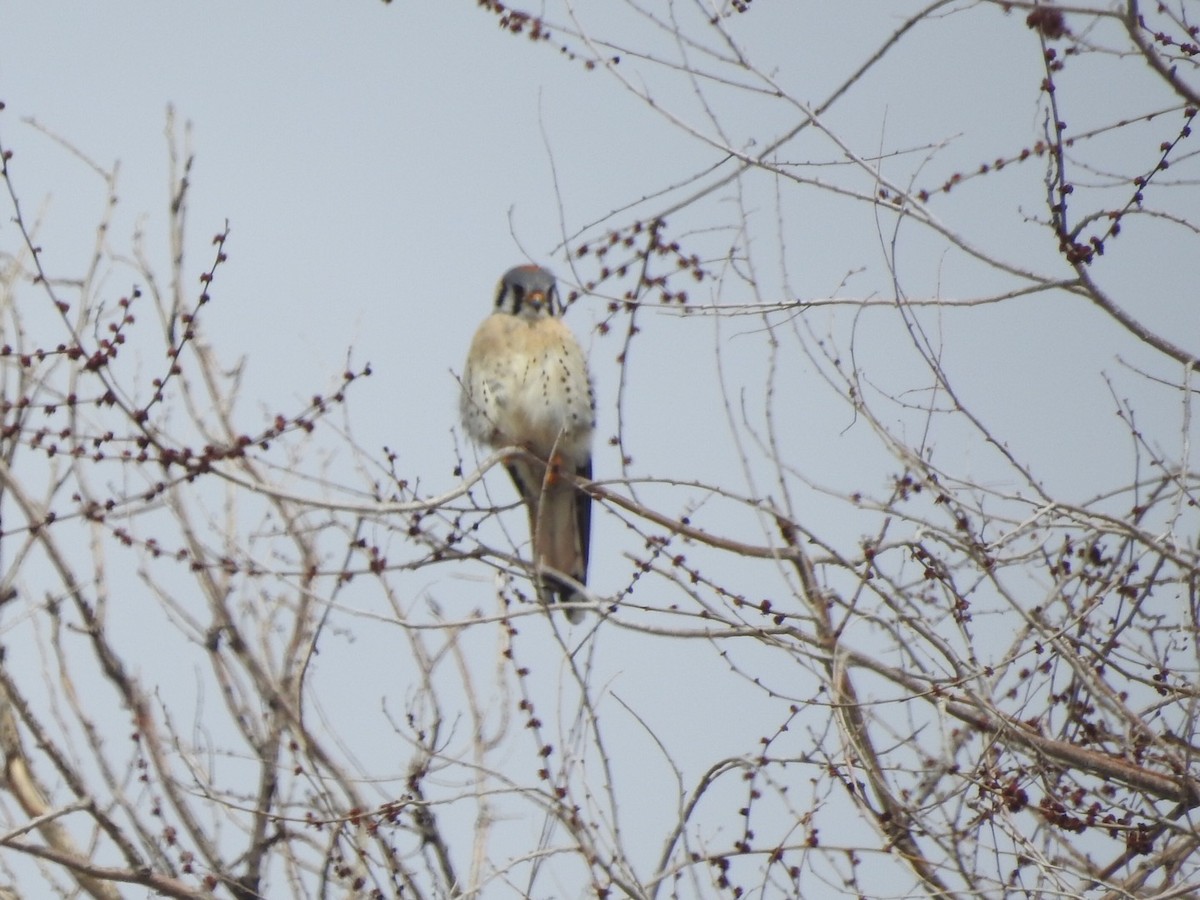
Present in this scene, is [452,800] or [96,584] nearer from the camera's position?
[452,800]

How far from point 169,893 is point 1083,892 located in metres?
→ 2.09

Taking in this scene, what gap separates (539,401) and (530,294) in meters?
0.50

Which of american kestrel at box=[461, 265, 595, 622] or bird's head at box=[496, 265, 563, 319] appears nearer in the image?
american kestrel at box=[461, 265, 595, 622]

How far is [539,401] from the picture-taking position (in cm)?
566

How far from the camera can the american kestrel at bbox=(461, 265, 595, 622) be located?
5680mm

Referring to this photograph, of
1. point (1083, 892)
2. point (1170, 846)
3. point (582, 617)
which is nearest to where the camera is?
point (1083, 892)

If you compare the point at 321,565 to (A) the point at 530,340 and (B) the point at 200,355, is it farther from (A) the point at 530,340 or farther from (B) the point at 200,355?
(A) the point at 530,340

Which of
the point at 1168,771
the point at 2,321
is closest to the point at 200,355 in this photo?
the point at 2,321

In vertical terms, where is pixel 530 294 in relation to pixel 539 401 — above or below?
above

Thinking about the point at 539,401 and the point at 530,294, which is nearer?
the point at 539,401

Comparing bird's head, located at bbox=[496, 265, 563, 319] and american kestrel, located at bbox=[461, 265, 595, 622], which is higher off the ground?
bird's head, located at bbox=[496, 265, 563, 319]

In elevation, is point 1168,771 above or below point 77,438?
below

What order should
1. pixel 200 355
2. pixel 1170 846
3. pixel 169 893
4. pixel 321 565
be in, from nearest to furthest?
1. pixel 1170 846
2. pixel 169 893
3. pixel 321 565
4. pixel 200 355

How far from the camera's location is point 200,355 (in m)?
5.06
